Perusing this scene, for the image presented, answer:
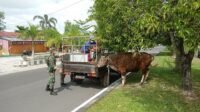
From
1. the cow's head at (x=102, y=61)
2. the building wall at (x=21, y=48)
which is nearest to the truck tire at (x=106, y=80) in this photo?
the cow's head at (x=102, y=61)

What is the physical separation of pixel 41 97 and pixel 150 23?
596 cm

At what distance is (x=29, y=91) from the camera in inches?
459

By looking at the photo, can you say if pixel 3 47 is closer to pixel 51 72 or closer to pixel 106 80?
pixel 106 80

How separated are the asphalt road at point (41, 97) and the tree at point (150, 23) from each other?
2300 millimetres

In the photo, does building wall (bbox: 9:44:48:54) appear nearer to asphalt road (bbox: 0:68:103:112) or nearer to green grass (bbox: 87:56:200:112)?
asphalt road (bbox: 0:68:103:112)

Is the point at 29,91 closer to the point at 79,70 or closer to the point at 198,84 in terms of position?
the point at 79,70

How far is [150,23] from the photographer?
574 cm

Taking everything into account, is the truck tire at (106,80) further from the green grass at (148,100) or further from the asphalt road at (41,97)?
the green grass at (148,100)

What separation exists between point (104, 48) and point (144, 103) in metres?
4.99

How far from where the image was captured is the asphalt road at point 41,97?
8.83m

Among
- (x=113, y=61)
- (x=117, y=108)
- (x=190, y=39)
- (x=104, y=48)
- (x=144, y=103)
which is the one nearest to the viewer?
(x=190, y=39)

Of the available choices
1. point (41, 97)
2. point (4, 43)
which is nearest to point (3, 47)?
point (4, 43)

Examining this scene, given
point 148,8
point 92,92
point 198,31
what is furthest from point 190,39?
point 92,92

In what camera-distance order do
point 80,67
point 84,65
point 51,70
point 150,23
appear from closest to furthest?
1. point 150,23
2. point 51,70
3. point 84,65
4. point 80,67
